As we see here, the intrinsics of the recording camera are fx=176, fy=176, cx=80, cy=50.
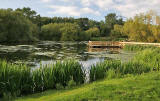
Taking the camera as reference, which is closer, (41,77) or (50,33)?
(41,77)

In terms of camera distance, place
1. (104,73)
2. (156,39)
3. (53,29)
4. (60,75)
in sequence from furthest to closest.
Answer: (53,29) < (156,39) < (104,73) < (60,75)

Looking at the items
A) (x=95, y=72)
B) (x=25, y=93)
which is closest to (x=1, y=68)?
(x=25, y=93)

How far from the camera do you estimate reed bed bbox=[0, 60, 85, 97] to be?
7.66 metres

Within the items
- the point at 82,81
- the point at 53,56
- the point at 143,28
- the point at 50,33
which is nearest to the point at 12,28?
the point at 50,33

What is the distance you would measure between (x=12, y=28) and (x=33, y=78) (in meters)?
52.7

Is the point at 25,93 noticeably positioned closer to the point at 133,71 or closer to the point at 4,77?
the point at 4,77

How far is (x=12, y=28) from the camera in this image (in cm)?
5644

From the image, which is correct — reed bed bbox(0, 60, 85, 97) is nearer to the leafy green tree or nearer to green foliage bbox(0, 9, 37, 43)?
green foliage bbox(0, 9, 37, 43)

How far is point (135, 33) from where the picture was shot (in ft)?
143

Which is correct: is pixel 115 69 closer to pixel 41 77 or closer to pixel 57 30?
pixel 41 77

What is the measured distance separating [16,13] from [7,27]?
29.7 ft

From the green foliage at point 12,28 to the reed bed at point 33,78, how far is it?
4655 cm

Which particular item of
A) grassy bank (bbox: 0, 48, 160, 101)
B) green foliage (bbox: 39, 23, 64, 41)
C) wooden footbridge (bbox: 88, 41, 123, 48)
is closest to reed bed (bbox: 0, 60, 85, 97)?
grassy bank (bbox: 0, 48, 160, 101)

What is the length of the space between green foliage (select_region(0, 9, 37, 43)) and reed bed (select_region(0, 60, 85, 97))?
153 ft
